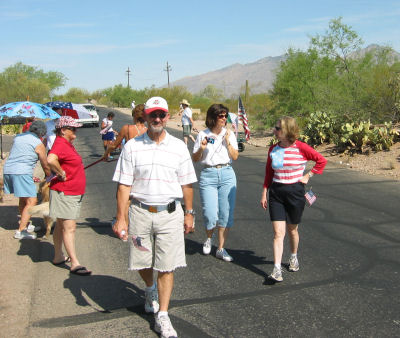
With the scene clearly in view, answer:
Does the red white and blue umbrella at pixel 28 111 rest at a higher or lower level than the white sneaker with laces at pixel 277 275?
higher

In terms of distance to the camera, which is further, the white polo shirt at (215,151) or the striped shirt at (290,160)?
the white polo shirt at (215,151)

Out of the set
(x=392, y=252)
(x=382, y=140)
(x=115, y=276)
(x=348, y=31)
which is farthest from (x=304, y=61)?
(x=115, y=276)

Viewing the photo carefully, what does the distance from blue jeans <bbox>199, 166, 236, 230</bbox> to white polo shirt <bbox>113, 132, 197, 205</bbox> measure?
1.88 meters

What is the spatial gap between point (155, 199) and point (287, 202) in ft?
6.14

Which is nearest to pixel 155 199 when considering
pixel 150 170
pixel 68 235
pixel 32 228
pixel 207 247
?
pixel 150 170

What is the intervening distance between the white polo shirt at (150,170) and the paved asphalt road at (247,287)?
115cm

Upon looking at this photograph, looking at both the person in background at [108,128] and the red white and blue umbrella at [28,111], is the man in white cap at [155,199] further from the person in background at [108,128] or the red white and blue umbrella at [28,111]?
the person in background at [108,128]

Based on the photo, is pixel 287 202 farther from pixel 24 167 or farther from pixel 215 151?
pixel 24 167

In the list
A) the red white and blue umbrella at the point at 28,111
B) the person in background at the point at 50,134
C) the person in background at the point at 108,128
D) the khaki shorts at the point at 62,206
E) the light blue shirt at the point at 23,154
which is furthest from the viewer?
the person in background at the point at 108,128

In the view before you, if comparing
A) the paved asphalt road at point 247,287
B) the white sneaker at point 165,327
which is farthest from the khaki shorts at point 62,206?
the white sneaker at point 165,327

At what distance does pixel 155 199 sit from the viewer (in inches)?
158

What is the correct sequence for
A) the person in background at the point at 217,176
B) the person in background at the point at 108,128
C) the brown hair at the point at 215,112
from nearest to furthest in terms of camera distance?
the brown hair at the point at 215,112 → the person in background at the point at 217,176 → the person in background at the point at 108,128

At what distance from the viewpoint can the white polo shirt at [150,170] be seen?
4.01m

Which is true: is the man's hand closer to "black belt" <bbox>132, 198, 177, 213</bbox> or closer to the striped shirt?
"black belt" <bbox>132, 198, 177, 213</bbox>
